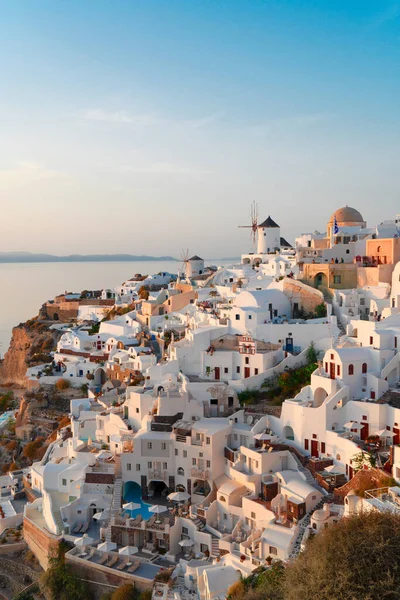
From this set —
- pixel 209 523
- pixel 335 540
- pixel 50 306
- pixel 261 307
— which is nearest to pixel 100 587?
pixel 209 523

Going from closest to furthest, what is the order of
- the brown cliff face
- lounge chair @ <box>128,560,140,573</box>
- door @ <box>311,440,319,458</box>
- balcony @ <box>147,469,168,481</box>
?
1. lounge chair @ <box>128,560,140,573</box>
2. door @ <box>311,440,319,458</box>
3. balcony @ <box>147,469,168,481</box>
4. the brown cliff face

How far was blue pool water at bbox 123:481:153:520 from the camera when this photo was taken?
1745cm

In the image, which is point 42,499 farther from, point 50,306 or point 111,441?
point 50,306

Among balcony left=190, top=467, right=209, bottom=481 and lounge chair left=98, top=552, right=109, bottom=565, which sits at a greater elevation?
balcony left=190, top=467, right=209, bottom=481

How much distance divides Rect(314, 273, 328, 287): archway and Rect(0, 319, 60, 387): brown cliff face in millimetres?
16843

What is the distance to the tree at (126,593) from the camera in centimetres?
1472

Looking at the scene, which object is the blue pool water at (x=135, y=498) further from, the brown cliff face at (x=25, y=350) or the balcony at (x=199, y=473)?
the brown cliff face at (x=25, y=350)

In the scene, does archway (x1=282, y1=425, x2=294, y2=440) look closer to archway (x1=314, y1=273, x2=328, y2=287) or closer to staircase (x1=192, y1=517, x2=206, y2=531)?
staircase (x1=192, y1=517, x2=206, y2=531)

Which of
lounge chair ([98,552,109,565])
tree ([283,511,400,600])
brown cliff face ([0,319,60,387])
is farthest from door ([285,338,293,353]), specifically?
brown cliff face ([0,319,60,387])

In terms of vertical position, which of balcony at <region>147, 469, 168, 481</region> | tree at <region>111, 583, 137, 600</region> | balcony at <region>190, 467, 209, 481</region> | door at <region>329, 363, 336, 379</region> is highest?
door at <region>329, 363, 336, 379</region>

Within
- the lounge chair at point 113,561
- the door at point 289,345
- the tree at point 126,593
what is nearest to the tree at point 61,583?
the lounge chair at point 113,561

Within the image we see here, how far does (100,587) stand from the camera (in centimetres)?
1559

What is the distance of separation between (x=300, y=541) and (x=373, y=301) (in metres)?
11.9

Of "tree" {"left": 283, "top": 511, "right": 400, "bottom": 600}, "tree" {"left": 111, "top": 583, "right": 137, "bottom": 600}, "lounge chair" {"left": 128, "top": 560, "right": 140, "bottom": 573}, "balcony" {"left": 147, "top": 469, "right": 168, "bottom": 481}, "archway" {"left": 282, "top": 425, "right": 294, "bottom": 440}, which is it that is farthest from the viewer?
"archway" {"left": 282, "top": 425, "right": 294, "bottom": 440}
